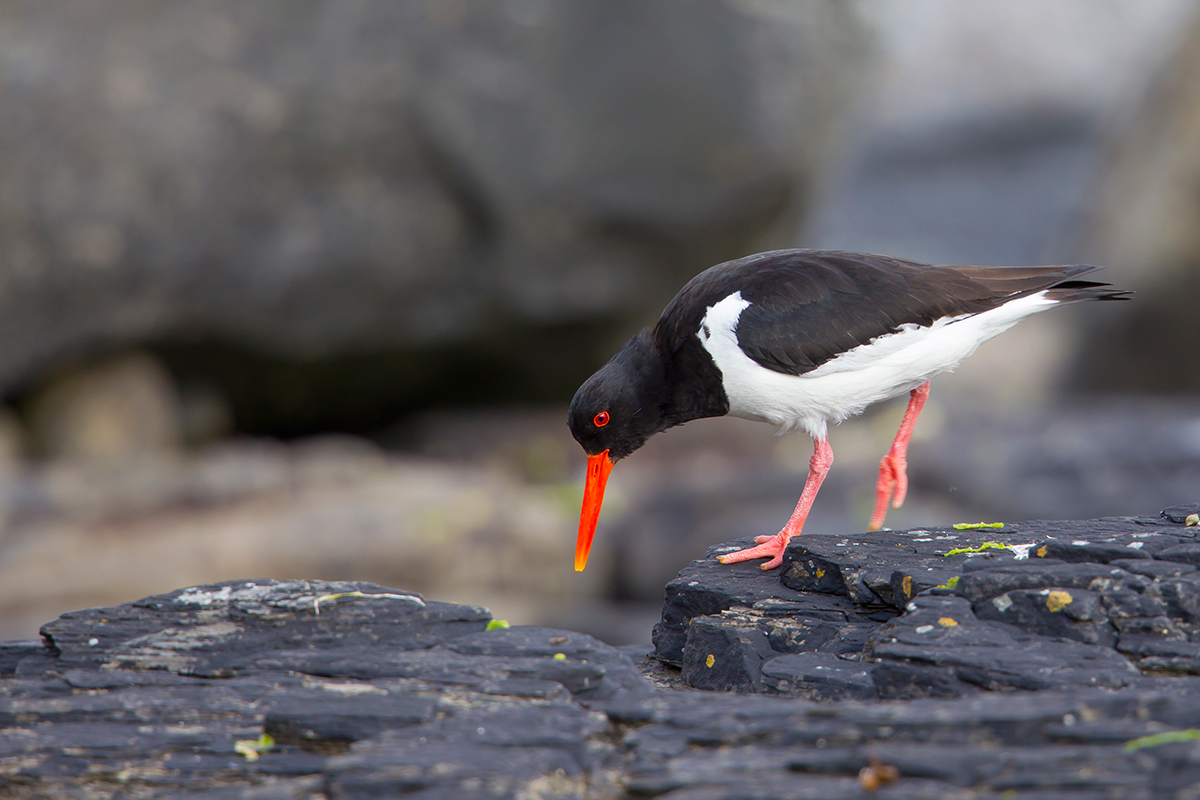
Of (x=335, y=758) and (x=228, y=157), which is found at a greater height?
(x=228, y=157)

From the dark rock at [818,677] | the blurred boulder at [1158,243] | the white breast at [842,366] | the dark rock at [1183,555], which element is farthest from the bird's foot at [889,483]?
the blurred boulder at [1158,243]

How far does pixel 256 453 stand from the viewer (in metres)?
11.7

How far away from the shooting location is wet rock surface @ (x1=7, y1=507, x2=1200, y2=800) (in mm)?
2775

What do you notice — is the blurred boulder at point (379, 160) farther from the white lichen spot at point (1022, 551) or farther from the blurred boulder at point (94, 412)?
the white lichen spot at point (1022, 551)

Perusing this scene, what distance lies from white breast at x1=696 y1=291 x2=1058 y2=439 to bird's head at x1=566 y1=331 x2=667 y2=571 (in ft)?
1.14

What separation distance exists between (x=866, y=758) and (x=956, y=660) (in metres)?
0.59

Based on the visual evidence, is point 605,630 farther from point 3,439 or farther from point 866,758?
point 866,758

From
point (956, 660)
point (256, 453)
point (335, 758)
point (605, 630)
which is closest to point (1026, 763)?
point (956, 660)

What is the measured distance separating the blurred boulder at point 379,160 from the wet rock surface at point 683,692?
323 inches

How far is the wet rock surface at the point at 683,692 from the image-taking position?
278cm

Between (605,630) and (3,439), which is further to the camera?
(3,439)

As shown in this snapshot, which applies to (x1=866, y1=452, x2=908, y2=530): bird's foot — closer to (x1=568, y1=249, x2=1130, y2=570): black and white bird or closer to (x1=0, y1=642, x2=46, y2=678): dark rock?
(x1=568, y1=249, x2=1130, y2=570): black and white bird

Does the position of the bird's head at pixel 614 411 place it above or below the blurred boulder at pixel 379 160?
below

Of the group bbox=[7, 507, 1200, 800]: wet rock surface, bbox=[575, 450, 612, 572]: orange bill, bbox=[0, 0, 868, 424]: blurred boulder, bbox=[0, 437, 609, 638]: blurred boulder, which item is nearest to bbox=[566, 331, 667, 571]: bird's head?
bbox=[575, 450, 612, 572]: orange bill
